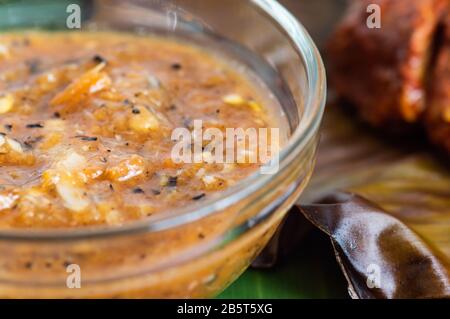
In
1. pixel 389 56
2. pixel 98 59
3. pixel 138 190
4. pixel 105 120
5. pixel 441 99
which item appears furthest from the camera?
pixel 389 56

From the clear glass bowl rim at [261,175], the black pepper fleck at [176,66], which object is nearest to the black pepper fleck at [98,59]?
the black pepper fleck at [176,66]

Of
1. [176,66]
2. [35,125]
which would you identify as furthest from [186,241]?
[176,66]

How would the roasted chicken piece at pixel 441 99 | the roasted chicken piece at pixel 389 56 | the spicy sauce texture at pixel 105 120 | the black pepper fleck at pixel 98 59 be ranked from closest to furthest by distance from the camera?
the spicy sauce texture at pixel 105 120 → the black pepper fleck at pixel 98 59 → the roasted chicken piece at pixel 441 99 → the roasted chicken piece at pixel 389 56

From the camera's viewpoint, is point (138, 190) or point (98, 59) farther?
point (98, 59)

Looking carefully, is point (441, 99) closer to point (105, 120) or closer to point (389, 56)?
point (389, 56)

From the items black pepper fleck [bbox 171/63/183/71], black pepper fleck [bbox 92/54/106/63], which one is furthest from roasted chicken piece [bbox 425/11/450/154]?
black pepper fleck [bbox 92/54/106/63]

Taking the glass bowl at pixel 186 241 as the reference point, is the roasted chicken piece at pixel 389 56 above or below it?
above

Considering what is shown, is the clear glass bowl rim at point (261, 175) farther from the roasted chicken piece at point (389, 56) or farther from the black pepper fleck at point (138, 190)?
the roasted chicken piece at point (389, 56)
